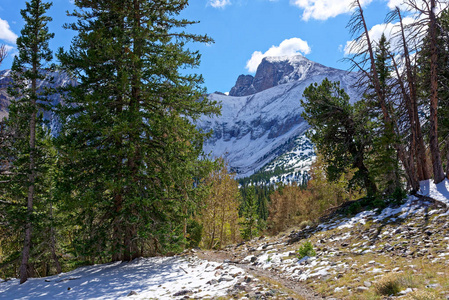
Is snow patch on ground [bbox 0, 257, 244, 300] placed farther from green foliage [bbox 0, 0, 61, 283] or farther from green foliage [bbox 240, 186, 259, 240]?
green foliage [bbox 240, 186, 259, 240]

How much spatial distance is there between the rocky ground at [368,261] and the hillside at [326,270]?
2 centimetres

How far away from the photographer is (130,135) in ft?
36.8

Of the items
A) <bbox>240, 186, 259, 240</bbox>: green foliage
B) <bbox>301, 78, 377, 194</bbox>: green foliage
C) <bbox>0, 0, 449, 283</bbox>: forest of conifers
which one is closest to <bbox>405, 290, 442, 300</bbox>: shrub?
<bbox>0, 0, 449, 283</bbox>: forest of conifers

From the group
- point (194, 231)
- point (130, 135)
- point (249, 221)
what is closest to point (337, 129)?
point (130, 135)

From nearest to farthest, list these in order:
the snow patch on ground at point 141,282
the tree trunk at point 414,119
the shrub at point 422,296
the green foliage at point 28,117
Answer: the shrub at point 422,296 < the snow patch on ground at point 141,282 < the tree trunk at point 414,119 < the green foliage at point 28,117

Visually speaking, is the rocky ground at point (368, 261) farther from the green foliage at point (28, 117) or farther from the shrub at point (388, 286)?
the green foliage at point (28, 117)

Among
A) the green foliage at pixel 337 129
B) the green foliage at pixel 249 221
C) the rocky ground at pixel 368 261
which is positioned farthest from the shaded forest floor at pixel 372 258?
the green foliage at pixel 249 221

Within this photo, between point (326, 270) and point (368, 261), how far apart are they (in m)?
1.32

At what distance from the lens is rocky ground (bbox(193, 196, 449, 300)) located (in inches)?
237

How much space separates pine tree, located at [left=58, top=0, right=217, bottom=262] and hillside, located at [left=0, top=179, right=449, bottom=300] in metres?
1.35

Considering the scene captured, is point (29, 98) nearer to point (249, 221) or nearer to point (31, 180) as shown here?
point (31, 180)

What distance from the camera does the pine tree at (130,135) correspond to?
1063 centimetres

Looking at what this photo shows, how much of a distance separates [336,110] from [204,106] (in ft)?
35.3

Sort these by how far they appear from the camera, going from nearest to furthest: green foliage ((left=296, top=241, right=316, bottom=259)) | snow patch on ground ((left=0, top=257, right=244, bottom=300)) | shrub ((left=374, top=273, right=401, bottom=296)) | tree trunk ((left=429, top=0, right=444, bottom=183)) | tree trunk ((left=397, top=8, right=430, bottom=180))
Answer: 1. shrub ((left=374, top=273, right=401, bottom=296))
2. snow patch on ground ((left=0, top=257, right=244, bottom=300))
3. green foliage ((left=296, top=241, right=316, bottom=259))
4. tree trunk ((left=429, top=0, right=444, bottom=183))
5. tree trunk ((left=397, top=8, right=430, bottom=180))
